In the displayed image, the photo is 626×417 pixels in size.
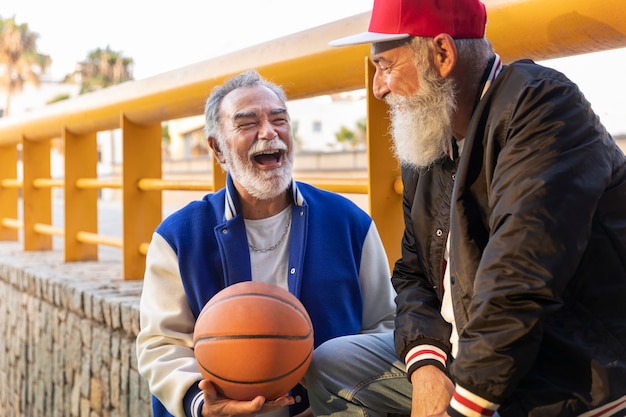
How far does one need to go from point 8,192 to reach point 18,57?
53.4 metres

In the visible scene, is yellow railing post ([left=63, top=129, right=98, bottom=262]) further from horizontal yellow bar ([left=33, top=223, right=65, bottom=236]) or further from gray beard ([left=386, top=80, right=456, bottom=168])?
gray beard ([left=386, top=80, right=456, bottom=168])

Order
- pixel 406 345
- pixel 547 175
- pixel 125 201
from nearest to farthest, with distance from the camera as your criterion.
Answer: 1. pixel 547 175
2. pixel 406 345
3. pixel 125 201

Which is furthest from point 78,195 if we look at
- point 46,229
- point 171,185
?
point 171,185

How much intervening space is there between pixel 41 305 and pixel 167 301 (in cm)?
395

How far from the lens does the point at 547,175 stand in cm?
210

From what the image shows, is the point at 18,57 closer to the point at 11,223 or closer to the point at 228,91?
the point at 11,223

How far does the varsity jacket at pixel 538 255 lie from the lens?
2090mm

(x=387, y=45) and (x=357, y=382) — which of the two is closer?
(x=387, y=45)

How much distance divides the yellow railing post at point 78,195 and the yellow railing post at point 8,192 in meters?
2.59

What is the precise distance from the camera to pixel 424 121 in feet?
8.61

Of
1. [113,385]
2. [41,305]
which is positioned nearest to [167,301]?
[113,385]

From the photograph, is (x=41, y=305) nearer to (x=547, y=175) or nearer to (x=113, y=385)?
(x=113, y=385)

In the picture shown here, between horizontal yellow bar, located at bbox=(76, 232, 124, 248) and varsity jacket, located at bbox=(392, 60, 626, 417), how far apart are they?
13.4ft

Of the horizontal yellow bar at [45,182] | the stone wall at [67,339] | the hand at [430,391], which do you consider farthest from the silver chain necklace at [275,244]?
the horizontal yellow bar at [45,182]
